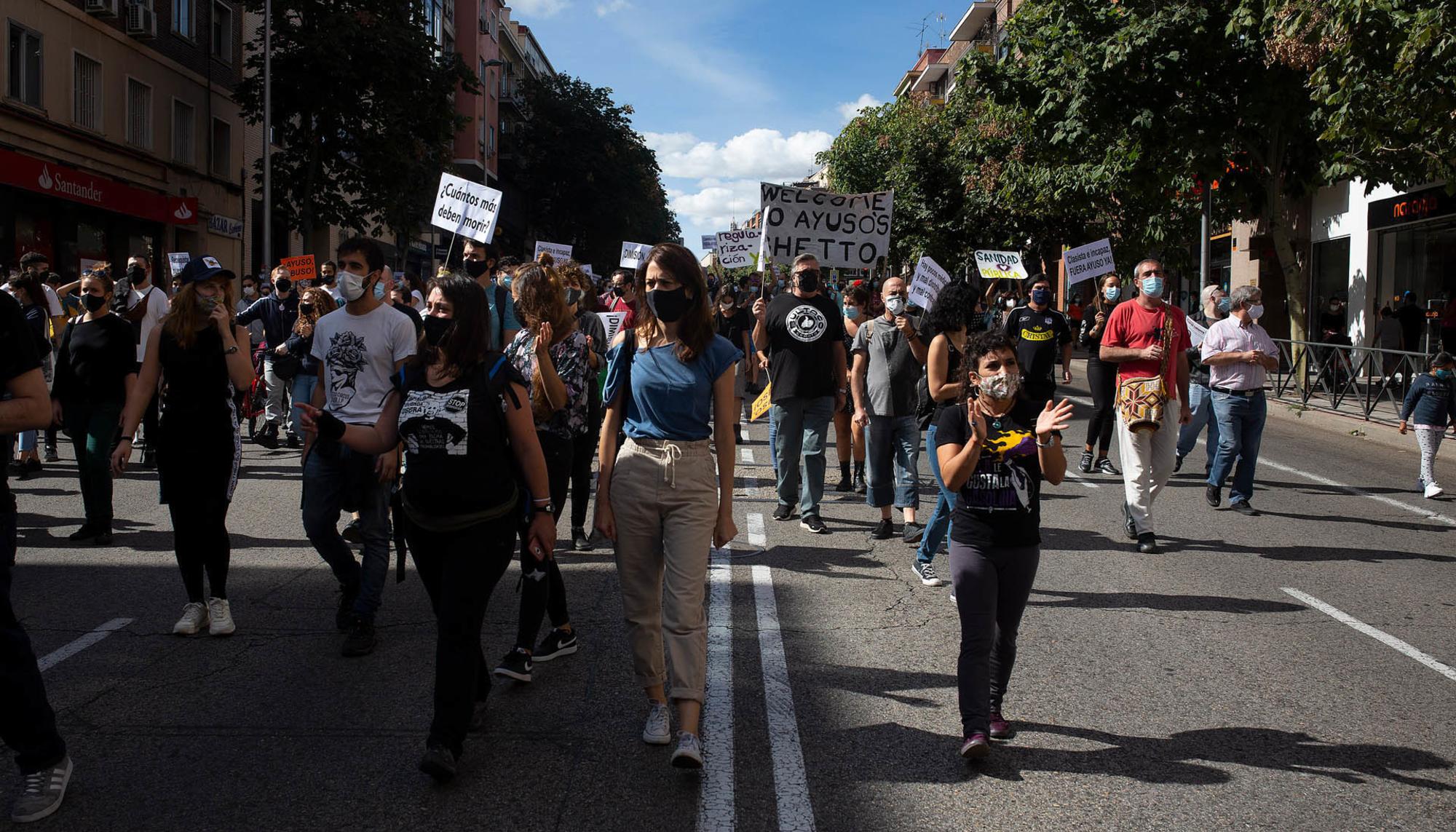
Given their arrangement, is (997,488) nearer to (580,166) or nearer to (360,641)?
(360,641)

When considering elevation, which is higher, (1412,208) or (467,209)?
(1412,208)

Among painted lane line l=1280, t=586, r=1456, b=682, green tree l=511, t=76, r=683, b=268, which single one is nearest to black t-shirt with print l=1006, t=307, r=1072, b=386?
painted lane line l=1280, t=586, r=1456, b=682

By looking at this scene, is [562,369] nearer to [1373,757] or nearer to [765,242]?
[1373,757]

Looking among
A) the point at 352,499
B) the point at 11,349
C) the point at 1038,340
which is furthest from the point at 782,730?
the point at 1038,340

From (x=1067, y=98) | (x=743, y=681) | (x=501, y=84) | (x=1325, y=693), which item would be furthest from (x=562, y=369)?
(x=501, y=84)

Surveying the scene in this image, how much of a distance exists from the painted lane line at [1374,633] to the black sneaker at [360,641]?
4.85 m

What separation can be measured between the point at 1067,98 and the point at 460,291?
17.9 m

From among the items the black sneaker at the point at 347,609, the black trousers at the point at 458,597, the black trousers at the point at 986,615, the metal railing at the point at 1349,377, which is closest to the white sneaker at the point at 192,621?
the black sneaker at the point at 347,609

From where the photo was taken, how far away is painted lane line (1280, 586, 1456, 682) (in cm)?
566

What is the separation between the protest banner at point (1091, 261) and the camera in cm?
1602

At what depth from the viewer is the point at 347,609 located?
5918 millimetres

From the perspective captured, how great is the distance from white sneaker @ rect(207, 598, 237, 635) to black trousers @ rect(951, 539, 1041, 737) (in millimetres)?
3506

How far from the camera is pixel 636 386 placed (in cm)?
444

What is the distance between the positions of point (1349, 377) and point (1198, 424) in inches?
Result: 288
